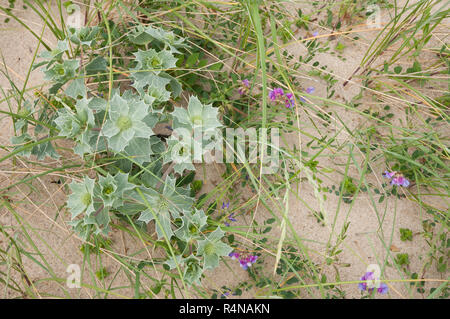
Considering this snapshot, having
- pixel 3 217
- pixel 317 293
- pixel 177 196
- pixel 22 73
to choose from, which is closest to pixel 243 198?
pixel 177 196

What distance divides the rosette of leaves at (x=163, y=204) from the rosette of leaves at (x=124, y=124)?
0.74 ft

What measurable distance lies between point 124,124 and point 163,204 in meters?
0.40

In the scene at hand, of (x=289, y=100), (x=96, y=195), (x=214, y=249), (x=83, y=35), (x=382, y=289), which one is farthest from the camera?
(x=289, y=100)

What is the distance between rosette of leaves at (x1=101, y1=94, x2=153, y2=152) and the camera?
135 centimetres

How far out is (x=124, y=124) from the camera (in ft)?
4.48

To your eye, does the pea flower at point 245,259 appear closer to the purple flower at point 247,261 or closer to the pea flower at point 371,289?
the purple flower at point 247,261

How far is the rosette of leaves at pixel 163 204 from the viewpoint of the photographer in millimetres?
1450

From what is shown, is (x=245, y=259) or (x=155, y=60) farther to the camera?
(x=245, y=259)

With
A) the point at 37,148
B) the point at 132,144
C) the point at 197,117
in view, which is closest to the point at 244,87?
the point at 197,117

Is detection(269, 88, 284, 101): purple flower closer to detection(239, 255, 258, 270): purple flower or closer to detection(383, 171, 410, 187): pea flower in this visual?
detection(383, 171, 410, 187): pea flower

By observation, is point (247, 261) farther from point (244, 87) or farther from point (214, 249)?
point (244, 87)

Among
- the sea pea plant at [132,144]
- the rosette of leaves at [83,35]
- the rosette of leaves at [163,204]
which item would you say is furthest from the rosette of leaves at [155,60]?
the rosette of leaves at [163,204]

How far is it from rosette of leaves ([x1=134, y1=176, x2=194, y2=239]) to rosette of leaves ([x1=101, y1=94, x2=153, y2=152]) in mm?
225

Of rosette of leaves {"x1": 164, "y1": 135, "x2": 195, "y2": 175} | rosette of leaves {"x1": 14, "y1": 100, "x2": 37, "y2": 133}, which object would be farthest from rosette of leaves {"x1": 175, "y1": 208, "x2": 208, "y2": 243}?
rosette of leaves {"x1": 14, "y1": 100, "x2": 37, "y2": 133}
